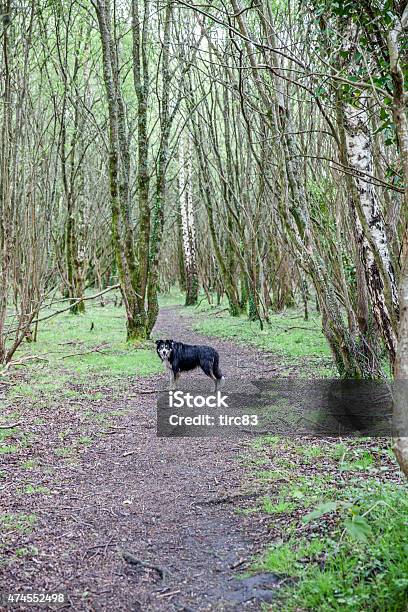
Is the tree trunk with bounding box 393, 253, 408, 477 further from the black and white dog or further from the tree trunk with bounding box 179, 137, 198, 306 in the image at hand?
the tree trunk with bounding box 179, 137, 198, 306

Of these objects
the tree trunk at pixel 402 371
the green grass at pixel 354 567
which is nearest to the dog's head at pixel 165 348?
the green grass at pixel 354 567

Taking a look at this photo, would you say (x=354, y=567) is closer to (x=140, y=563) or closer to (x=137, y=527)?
(x=140, y=563)

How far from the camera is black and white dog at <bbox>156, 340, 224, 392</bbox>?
6803 millimetres

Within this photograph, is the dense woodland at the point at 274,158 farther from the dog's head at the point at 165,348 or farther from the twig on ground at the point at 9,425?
the twig on ground at the point at 9,425

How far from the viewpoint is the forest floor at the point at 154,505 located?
9.99 ft

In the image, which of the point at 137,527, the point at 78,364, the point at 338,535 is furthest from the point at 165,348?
the point at 338,535

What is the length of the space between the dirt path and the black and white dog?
3.55ft

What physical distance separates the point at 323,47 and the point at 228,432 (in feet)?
13.0

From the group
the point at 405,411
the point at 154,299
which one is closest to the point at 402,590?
the point at 405,411

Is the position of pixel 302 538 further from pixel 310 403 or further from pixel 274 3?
pixel 274 3

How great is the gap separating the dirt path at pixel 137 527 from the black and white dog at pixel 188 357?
1082 millimetres

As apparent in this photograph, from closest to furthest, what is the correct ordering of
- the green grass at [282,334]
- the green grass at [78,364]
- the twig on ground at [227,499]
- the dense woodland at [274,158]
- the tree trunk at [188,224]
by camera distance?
the twig on ground at [227,499] → the dense woodland at [274,158] → the green grass at [78,364] → the green grass at [282,334] → the tree trunk at [188,224]

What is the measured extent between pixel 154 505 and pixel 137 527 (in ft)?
1.19

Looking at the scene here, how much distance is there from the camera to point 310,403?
6.23 metres
